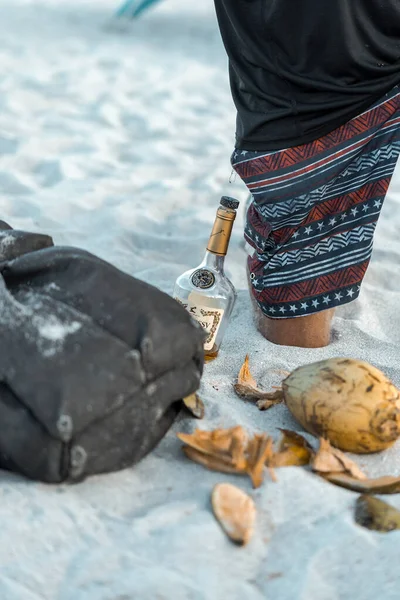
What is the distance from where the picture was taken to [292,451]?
1293mm

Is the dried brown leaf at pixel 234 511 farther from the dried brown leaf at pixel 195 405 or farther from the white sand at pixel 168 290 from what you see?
the dried brown leaf at pixel 195 405

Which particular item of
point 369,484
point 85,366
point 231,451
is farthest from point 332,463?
point 85,366

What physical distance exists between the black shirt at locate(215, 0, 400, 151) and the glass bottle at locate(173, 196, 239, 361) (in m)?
0.23

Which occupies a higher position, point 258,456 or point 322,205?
point 322,205

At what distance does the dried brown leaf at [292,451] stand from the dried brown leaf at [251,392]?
14 cm

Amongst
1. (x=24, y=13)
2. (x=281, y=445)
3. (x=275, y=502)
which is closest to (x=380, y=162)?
(x=281, y=445)

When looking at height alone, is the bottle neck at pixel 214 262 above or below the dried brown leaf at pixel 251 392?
above

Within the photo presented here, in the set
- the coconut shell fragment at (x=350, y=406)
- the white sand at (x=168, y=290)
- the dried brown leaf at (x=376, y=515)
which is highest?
the coconut shell fragment at (x=350, y=406)

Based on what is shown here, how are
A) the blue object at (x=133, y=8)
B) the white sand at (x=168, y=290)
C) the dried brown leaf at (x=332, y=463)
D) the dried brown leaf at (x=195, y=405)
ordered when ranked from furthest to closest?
the blue object at (x=133, y=8), the dried brown leaf at (x=195, y=405), the dried brown leaf at (x=332, y=463), the white sand at (x=168, y=290)

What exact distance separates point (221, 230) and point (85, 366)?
634 millimetres

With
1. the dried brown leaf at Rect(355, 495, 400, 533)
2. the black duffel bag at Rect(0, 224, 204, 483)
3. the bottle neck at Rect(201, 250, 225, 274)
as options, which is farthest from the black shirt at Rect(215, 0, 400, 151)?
the dried brown leaf at Rect(355, 495, 400, 533)

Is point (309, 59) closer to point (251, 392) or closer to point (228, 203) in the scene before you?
point (228, 203)

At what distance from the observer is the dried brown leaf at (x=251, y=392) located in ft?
4.90

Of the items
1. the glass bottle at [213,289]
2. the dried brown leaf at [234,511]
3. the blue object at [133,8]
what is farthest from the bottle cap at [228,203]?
the blue object at [133,8]
